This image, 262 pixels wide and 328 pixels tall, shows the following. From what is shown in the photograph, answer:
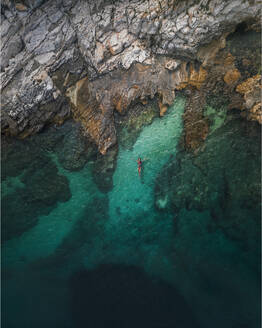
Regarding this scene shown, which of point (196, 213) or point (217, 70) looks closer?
point (217, 70)

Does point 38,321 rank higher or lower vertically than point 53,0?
lower

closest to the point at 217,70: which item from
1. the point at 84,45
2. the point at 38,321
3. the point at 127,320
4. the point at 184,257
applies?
the point at 84,45

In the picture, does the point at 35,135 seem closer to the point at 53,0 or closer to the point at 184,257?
the point at 53,0

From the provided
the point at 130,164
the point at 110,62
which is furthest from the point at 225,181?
the point at 110,62

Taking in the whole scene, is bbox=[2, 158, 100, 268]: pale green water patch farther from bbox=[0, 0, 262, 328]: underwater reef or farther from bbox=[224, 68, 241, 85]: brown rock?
bbox=[224, 68, 241, 85]: brown rock

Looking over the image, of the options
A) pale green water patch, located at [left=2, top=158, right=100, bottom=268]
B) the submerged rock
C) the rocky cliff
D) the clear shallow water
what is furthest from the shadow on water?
the rocky cliff

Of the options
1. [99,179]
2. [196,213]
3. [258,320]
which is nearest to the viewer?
[258,320]

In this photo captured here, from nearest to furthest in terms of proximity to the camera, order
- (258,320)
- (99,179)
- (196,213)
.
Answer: (258,320), (196,213), (99,179)
